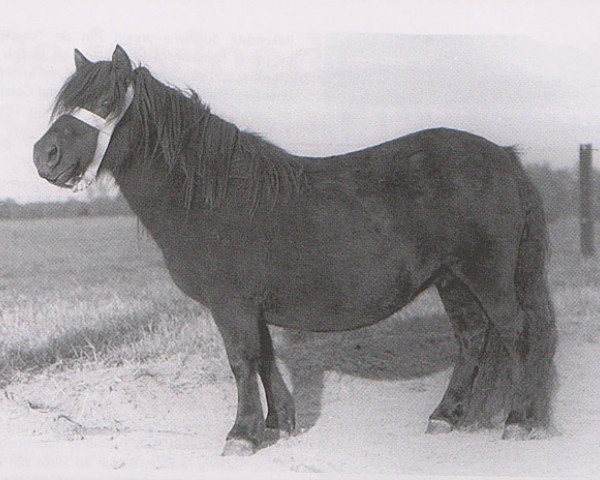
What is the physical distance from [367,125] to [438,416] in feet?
7.07

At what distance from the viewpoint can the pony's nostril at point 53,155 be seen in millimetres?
3702

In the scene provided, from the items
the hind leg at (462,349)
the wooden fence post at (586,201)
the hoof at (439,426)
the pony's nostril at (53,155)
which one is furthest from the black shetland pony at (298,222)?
the wooden fence post at (586,201)

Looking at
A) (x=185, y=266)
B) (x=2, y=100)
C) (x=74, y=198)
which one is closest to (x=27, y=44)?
(x=2, y=100)

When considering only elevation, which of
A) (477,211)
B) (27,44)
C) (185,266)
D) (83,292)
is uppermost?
(27,44)

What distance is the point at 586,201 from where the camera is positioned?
6.24 m

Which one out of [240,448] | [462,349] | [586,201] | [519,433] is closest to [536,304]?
[462,349]

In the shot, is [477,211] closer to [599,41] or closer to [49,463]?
[599,41]

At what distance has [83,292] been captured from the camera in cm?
639

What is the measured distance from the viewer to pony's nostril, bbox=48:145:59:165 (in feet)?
12.1

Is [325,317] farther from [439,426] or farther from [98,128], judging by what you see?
[98,128]

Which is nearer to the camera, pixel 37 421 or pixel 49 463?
pixel 49 463

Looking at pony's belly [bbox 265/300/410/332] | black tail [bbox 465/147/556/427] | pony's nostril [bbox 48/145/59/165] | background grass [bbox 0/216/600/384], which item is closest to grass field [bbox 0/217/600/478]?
background grass [bbox 0/216/600/384]

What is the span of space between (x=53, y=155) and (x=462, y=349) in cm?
257

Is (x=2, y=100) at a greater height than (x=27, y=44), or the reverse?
(x=27, y=44)
